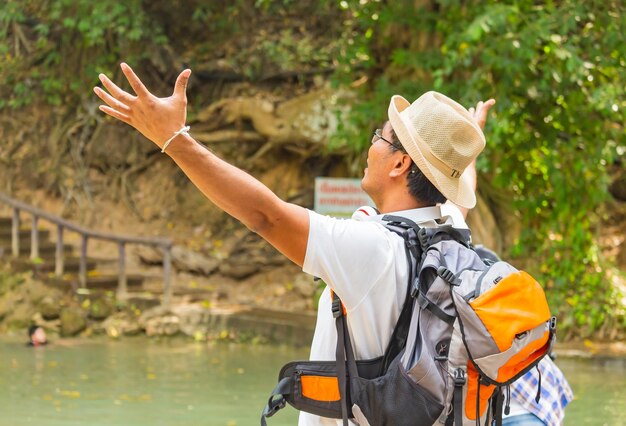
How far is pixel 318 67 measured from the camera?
1521cm

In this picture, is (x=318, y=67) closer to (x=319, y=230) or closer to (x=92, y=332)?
(x=92, y=332)

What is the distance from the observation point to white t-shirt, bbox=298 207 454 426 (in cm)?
258

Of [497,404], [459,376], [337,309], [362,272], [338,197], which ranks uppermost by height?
[362,272]

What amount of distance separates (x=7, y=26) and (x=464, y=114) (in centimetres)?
1429

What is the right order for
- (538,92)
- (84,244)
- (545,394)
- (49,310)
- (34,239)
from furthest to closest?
(34,239), (84,244), (49,310), (538,92), (545,394)

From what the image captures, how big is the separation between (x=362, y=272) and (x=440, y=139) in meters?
0.48

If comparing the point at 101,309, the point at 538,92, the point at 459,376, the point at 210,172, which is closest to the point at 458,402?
the point at 459,376

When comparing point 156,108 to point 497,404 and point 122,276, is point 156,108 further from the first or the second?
point 122,276

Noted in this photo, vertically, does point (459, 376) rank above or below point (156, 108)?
below

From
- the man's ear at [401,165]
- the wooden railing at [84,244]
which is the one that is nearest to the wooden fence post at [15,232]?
the wooden railing at [84,244]

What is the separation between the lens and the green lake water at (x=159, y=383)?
7.66 m

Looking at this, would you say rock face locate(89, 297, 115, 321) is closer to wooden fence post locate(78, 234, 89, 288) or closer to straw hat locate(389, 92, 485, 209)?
wooden fence post locate(78, 234, 89, 288)

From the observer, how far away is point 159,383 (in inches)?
352

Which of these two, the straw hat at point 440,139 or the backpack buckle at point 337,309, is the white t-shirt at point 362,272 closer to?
the backpack buckle at point 337,309
